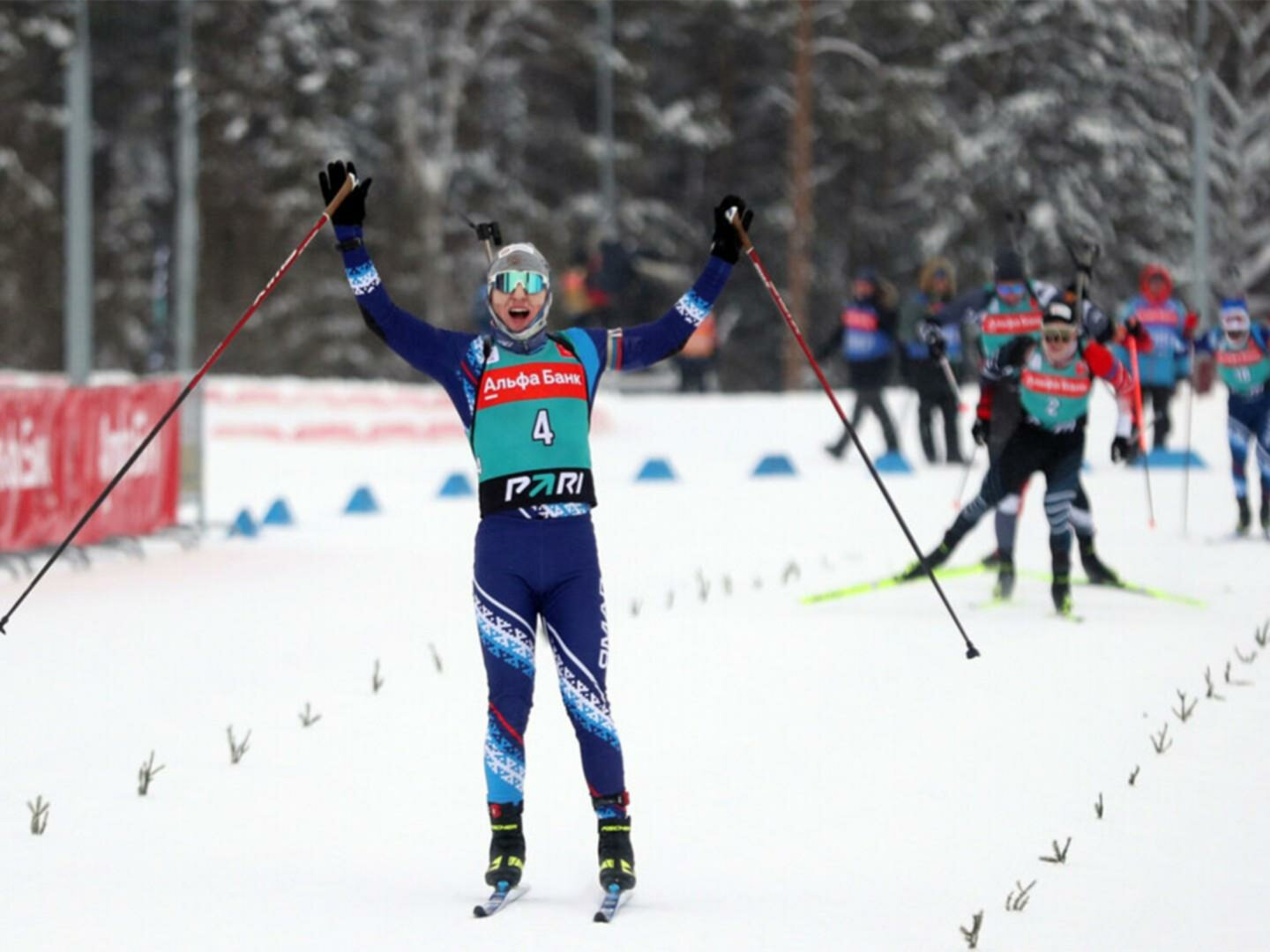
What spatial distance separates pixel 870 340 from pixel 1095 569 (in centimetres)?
966

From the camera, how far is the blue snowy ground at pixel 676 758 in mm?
6602

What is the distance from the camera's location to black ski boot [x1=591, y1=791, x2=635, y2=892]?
6641mm

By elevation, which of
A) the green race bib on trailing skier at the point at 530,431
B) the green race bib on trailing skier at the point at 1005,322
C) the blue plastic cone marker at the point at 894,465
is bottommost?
the blue plastic cone marker at the point at 894,465

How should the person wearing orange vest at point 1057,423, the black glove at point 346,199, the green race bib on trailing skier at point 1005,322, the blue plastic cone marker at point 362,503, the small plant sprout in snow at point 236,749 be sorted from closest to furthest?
1. the black glove at point 346,199
2. the small plant sprout in snow at point 236,749
3. the person wearing orange vest at point 1057,423
4. the green race bib on trailing skier at point 1005,322
5. the blue plastic cone marker at point 362,503

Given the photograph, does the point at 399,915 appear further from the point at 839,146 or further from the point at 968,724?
the point at 839,146

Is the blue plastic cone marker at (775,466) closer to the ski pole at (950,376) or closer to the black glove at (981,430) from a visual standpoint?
the ski pole at (950,376)

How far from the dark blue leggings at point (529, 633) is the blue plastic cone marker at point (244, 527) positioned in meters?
11.7

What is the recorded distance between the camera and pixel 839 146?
52938mm

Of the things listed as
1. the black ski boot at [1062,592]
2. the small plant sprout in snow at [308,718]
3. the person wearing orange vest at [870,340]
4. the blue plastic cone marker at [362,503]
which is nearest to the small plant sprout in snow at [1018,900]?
the small plant sprout in snow at [308,718]

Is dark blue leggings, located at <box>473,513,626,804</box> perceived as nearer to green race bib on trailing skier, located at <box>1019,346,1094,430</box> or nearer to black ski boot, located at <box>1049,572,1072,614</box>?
green race bib on trailing skier, located at <box>1019,346,1094,430</box>

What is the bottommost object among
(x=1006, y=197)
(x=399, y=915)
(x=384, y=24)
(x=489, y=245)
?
(x=399, y=915)

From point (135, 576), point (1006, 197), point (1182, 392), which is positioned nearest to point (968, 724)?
point (135, 576)

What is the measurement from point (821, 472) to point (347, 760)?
593 inches

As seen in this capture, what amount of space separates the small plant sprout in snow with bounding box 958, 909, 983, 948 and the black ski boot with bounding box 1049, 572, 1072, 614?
657 cm
